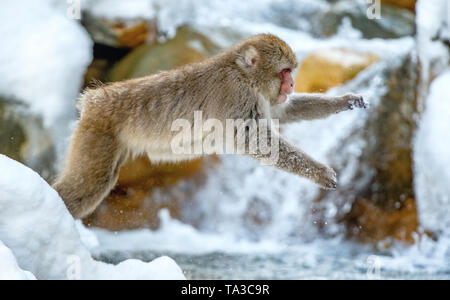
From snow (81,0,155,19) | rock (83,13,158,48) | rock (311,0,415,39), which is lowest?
rock (83,13,158,48)

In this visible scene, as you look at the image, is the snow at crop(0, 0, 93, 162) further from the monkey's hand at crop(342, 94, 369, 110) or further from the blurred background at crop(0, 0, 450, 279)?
the monkey's hand at crop(342, 94, 369, 110)

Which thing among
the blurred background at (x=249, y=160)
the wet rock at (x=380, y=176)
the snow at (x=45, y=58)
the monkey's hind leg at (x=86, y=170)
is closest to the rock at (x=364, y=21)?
the blurred background at (x=249, y=160)

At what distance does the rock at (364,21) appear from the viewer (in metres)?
7.73

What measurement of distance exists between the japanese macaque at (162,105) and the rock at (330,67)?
2362mm

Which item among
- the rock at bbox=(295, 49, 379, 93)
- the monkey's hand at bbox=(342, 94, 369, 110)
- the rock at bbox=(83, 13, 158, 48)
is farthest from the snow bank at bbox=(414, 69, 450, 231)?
the rock at bbox=(83, 13, 158, 48)

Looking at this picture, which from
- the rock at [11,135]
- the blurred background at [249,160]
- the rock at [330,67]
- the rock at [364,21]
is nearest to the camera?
the rock at [11,135]

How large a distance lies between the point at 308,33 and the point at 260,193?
254 cm

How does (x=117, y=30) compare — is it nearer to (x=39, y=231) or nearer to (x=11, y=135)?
(x=11, y=135)

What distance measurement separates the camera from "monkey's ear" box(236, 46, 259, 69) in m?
4.19

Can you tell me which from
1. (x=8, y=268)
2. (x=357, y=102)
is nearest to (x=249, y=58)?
(x=357, y=102)

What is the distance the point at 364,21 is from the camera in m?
8.04

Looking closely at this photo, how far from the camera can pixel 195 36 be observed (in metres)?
7.29

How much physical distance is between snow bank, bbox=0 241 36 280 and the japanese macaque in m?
1.52

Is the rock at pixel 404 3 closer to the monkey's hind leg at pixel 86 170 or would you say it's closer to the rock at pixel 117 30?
the rock at pixel 117 30
